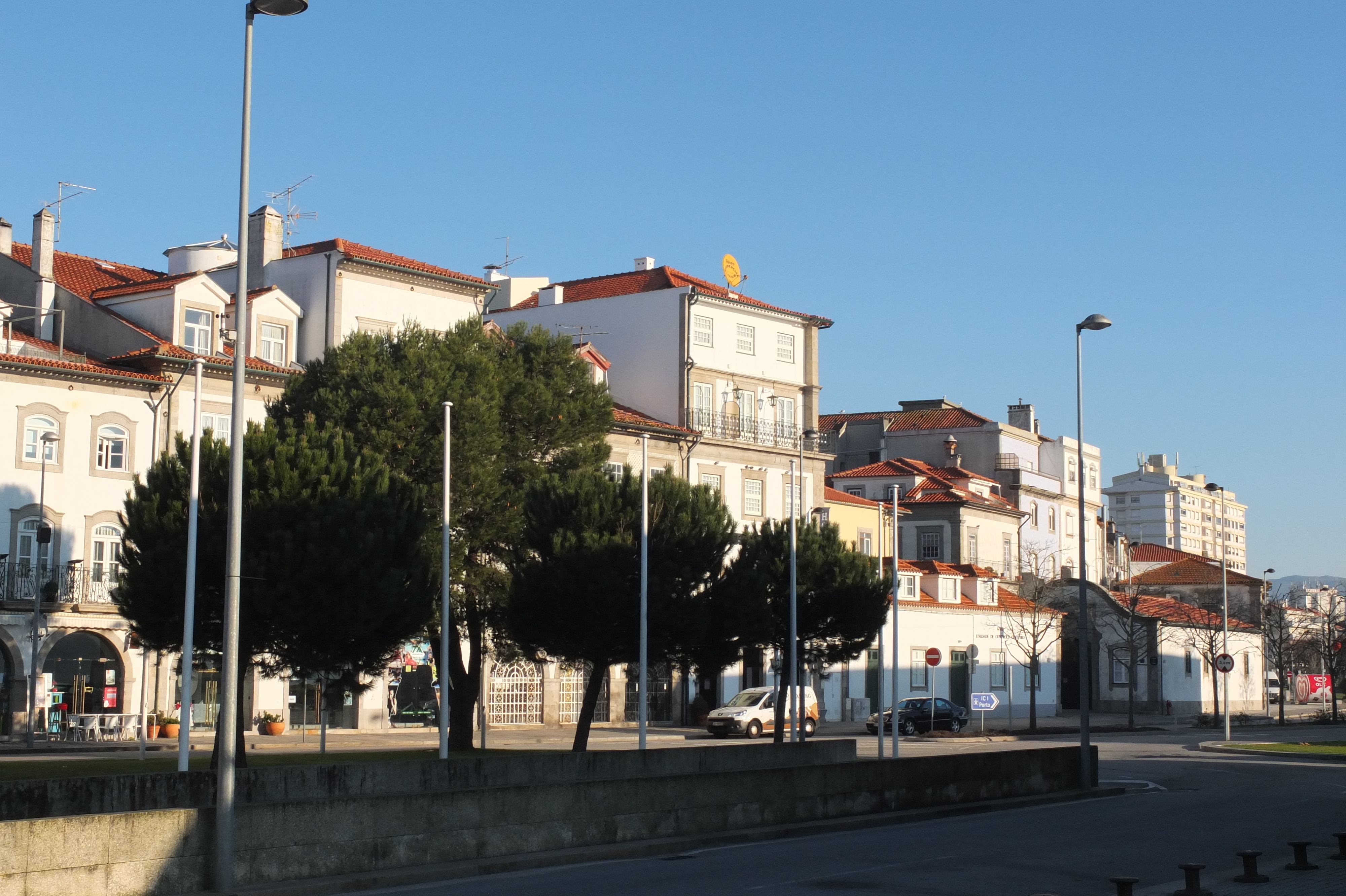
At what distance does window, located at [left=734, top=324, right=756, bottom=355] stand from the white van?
16.0 metres

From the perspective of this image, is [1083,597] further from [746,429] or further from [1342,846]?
[746,429]

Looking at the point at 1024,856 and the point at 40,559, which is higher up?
the point at 40,559

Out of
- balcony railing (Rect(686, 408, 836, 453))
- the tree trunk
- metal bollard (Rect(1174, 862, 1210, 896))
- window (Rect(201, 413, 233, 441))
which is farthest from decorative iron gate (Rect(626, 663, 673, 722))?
metal bollard (Rect(1174, 862, 1210, 896))

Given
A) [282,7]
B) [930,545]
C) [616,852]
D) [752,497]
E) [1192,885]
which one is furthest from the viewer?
[930,545]

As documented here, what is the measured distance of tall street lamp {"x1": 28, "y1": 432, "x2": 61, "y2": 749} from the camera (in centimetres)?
4403

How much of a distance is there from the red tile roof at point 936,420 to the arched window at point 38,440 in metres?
59.7

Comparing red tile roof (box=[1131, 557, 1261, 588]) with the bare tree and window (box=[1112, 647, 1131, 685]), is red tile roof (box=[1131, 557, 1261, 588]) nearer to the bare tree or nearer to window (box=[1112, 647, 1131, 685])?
window (box=[1112, 647, 1131, 685])

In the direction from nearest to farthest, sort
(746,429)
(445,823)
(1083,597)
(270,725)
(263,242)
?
(445,823), (1083,597), (270,725), (263,242), (746,429)

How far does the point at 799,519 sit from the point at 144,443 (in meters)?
19.7

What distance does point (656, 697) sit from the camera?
62125 millimetres

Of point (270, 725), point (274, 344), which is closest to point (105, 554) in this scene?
point (270, 725)

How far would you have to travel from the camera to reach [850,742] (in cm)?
3506

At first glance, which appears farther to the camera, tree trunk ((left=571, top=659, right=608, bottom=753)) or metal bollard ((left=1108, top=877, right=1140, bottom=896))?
tree trunk ((left=571, top=659, right=608, bottom=753))

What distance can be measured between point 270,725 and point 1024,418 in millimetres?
65115
